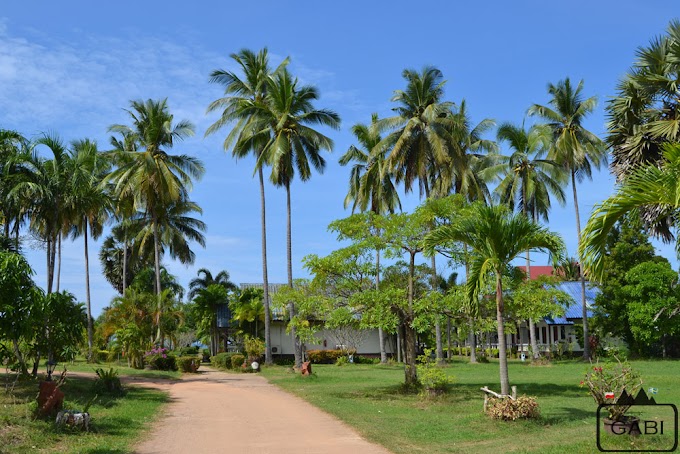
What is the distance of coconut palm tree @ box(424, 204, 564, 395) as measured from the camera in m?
14.2

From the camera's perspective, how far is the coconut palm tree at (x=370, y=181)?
39300 mm

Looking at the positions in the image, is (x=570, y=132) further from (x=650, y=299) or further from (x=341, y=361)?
(x=341, y=361)

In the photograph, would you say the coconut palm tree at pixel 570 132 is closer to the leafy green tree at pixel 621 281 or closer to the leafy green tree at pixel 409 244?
the leafy green tree at pixel 621 281

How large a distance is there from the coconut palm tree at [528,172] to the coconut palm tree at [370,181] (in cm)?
642

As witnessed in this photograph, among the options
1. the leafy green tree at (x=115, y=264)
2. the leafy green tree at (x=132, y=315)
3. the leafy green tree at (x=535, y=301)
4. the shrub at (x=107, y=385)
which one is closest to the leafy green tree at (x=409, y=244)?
the leafy green tree at (x=535, y=301)

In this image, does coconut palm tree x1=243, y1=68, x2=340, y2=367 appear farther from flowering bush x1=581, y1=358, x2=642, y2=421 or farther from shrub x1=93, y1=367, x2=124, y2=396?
flowering bush x1=581, y1=358, x2=642, y2=421

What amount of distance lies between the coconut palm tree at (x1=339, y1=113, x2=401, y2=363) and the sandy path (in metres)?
18.4

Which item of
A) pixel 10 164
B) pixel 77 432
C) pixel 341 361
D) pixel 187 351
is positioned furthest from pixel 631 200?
pixel 187 351

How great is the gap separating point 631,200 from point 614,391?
4.73m

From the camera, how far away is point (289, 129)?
110 feet

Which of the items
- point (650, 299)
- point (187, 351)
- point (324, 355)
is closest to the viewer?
point (650, 299)

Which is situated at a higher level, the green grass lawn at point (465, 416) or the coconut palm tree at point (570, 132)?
the coconut palm tree at point (570, 132)

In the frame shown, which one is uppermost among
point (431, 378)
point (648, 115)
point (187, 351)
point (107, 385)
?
point (648, 115)

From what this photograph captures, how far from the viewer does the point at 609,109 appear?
576 inches
